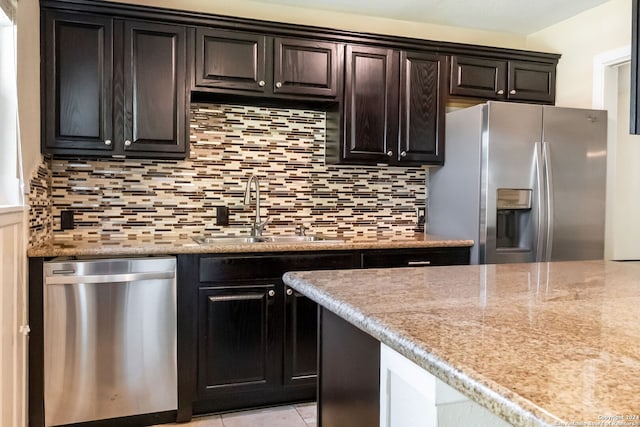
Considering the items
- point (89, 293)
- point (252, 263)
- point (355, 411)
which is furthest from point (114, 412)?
point (355, 411)

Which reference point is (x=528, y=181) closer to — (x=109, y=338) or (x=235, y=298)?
(x=235, y=298)

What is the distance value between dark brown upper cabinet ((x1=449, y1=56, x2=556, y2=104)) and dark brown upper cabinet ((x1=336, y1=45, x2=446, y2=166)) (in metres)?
0.14

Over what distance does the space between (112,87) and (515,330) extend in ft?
8.04

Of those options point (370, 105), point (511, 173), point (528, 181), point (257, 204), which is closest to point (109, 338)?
point (257, 204)

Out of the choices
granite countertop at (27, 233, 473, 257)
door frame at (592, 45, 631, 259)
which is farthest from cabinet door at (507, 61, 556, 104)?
granite countertop at (27, 233, 473, 257)

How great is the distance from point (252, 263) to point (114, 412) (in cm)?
100

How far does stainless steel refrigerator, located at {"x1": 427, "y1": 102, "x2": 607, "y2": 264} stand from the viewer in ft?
9.66

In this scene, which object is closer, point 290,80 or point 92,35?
point 92,35

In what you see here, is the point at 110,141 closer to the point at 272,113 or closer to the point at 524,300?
the point at 272,113

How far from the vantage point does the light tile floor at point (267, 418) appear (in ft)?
8.25

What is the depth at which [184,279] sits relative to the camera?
251cm

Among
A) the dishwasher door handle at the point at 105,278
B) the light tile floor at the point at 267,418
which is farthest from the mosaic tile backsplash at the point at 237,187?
the light tile floor at the point at 267,418

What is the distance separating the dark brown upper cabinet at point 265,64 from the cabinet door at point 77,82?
496mm

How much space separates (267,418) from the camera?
2.59m
